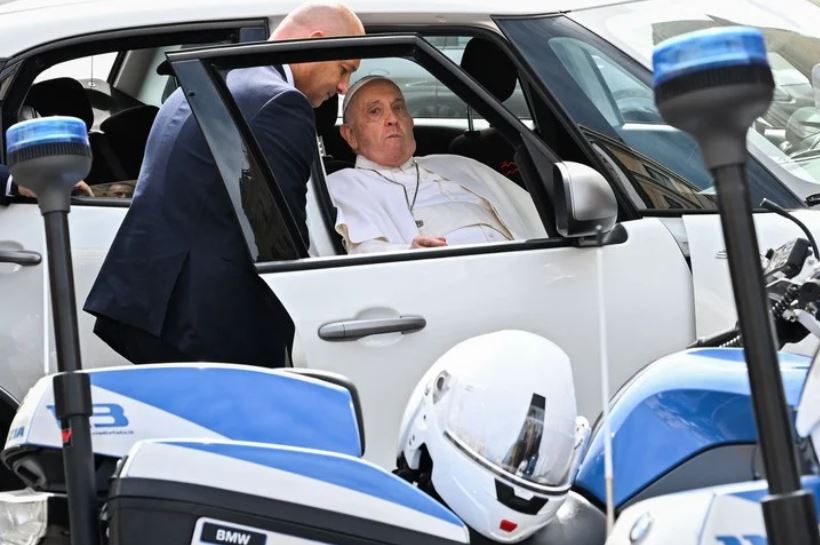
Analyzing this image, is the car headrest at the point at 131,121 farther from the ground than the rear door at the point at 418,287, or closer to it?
farther from the ground

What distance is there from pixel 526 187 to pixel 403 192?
587 millimetres

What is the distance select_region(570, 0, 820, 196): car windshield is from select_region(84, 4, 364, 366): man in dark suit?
3.43ft

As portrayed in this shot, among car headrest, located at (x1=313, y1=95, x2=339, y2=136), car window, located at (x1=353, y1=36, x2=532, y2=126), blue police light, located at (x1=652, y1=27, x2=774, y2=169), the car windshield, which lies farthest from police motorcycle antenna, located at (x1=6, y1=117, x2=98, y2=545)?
car headrest, located at (x1=313, y1=95, x2=339, y2=136)

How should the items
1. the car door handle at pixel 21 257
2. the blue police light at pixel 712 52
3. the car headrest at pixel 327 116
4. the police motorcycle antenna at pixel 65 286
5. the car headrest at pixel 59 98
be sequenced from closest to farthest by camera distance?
1. the blue police light at pixel 712 52
2. the police motorcycle antenna at pixel 65 286
3. the car door handle at pixel 21 257
4. the car headrest at pixel 59 98
5. the car headrest at pixel 327 116

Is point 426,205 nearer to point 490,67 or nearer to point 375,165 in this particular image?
point 375,165

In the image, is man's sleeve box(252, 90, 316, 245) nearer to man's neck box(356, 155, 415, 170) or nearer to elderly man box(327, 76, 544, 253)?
elderly man box(327, 76, 544, 253)

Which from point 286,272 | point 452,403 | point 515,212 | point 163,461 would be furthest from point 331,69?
point 163,461

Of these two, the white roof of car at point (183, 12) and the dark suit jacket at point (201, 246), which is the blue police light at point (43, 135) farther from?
the white roof of car at point (183, 12)

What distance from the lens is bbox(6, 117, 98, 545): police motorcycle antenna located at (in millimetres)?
2191

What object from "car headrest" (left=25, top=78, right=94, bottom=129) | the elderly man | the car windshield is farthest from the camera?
"car headrest" (left=25, top=78, right=94, bottom=129)

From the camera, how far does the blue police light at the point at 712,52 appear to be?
175 centimetres

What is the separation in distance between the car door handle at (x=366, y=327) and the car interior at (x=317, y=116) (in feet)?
1.20

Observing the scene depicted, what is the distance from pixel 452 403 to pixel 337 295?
140 centimetres

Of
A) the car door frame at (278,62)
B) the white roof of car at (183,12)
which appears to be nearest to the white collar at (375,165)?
the white roof of car at (183,12)
